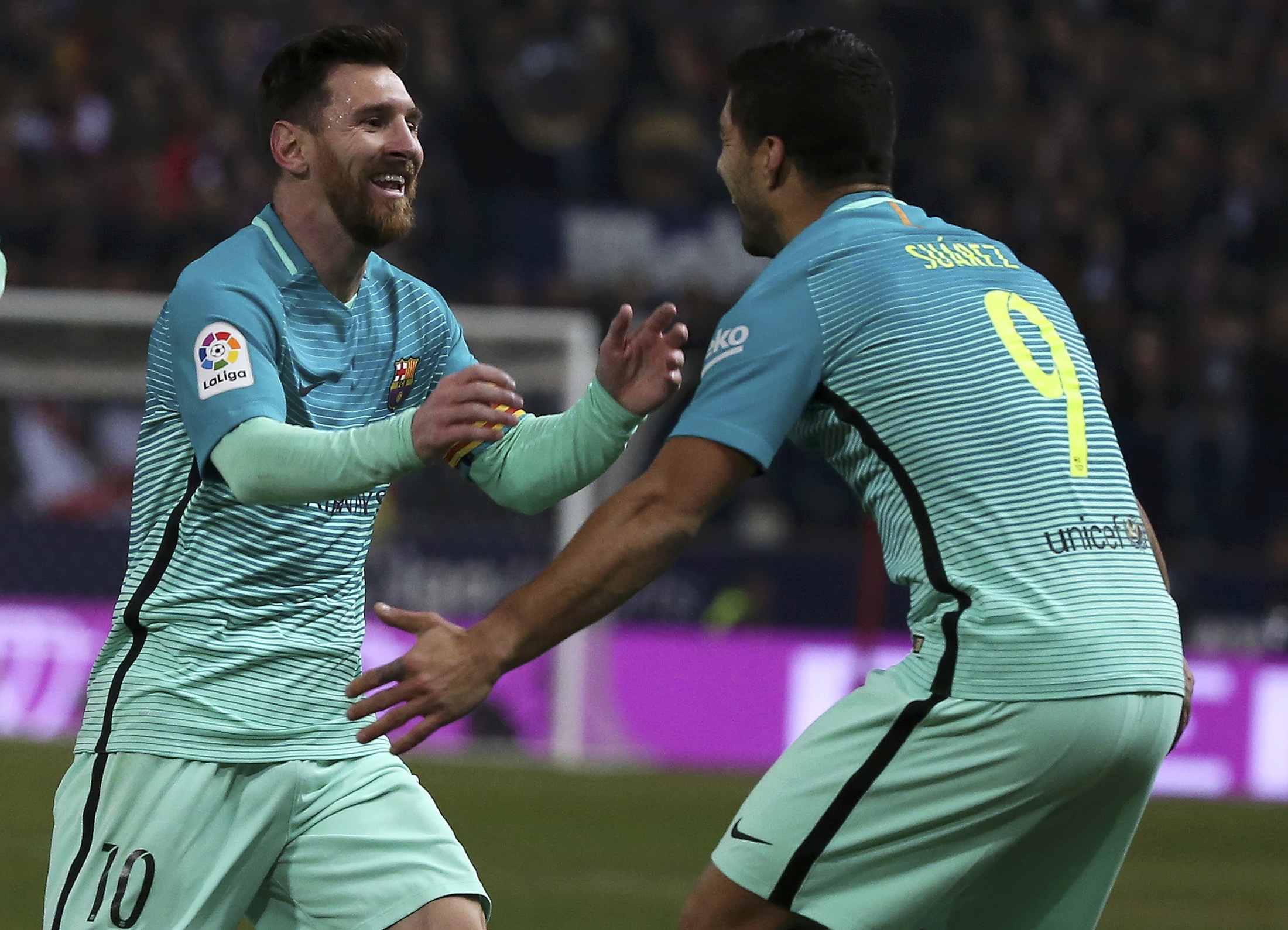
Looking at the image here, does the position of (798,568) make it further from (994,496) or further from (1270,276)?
(994,496)

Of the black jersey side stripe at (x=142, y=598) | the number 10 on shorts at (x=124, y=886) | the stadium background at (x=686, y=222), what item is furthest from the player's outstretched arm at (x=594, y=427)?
the stadium background at (x=686, y=222)

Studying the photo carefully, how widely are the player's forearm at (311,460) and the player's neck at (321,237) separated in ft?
1.76

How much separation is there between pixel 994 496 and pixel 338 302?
4.38 ft

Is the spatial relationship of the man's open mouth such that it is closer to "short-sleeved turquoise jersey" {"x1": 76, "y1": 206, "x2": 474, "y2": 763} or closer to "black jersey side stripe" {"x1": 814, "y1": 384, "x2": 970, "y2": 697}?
"short-sleeved turquoise jersey" {"x1": 76, "y1": 206, "x2": 474, "y2": 763}

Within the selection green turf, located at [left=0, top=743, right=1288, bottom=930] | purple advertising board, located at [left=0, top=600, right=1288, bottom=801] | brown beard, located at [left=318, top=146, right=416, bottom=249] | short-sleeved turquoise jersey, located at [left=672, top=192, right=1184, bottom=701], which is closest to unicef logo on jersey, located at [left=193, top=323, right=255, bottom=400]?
brown beard, located at [left=318, top=146, right=416, bottom=249]

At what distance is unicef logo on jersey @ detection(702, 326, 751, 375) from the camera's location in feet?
11.0

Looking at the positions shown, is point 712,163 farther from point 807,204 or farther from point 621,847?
point 807,204

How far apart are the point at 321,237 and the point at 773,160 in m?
0.89

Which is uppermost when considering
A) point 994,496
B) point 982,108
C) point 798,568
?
point 982,108

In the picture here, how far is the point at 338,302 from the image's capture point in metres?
3.78

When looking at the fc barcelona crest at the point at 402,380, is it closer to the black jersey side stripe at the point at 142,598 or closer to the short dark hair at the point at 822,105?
the black jersey side stripe at the point at 142,598

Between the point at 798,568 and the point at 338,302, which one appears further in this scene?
the point at 798,568

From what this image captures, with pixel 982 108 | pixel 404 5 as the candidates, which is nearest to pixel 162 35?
pixel 404 5

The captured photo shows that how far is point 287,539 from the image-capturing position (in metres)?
3.62
